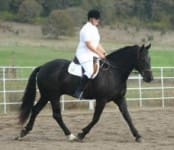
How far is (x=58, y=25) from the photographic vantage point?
65438 millimetres

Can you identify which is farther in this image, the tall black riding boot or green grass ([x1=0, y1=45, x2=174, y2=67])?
green grass ([x1=0, y1=45, x2=174, y2=67])

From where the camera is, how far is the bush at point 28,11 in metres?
71.4

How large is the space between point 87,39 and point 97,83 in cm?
71

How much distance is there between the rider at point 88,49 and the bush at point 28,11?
62.5 m

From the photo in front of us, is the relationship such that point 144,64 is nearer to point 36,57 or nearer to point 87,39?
point 87,39

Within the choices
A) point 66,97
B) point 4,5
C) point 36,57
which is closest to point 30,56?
point 36,57

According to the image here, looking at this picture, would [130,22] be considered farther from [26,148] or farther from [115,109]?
[26,148]

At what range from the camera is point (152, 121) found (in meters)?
12.1

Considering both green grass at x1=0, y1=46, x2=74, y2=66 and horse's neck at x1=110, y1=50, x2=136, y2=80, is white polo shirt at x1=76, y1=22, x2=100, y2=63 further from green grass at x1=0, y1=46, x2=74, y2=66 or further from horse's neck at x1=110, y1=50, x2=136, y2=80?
green grass at x1=0, y1=46, x2=74, y2=66

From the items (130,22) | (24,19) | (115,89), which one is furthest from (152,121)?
(130,22)

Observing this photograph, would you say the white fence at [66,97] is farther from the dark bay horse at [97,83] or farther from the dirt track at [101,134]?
the dark bay horse at [97,83]

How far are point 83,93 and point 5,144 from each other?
1491 mm

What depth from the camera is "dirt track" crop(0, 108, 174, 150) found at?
844 cm

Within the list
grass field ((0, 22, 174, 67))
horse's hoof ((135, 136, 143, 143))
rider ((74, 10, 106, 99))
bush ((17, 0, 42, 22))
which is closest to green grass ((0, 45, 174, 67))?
grass field ((0, 22, 174, 67))
